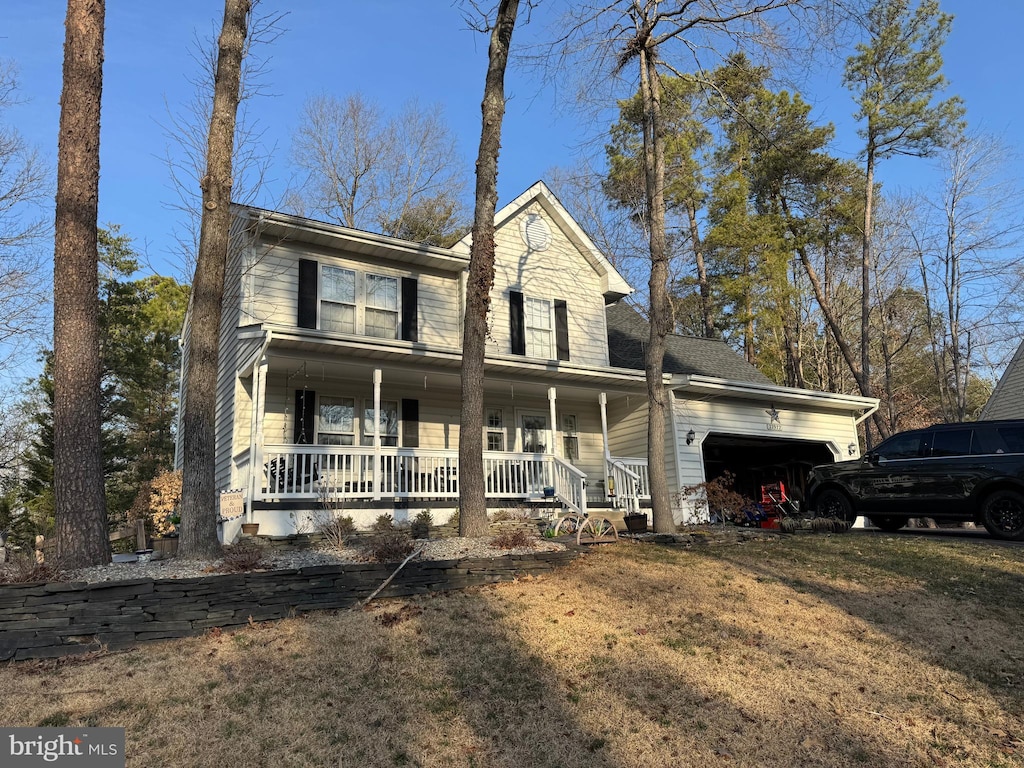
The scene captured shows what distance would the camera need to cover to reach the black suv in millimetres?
9539

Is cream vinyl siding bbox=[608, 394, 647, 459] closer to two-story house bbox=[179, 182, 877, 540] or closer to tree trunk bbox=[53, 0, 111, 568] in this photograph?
two-story house bbox=[179, 182, 877, 540]

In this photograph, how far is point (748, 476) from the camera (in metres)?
A: 19.2

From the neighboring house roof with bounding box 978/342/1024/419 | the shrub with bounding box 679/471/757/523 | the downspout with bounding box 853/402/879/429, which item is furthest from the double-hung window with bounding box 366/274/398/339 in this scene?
the neighboring house roof with bounding box 978/342/1024/419

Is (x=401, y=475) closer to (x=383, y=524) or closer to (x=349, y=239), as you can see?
(x=383, y=524)

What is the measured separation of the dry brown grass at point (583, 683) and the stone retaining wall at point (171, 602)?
0.22m

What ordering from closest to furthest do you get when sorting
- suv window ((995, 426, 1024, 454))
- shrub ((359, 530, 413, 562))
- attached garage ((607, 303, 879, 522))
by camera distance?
shrub ((359, 530, 413, 562)) → suv window ((995, 426, 1024, 454)) → attached garage ((607, 303, 879, 522))

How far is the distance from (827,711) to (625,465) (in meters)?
8.60

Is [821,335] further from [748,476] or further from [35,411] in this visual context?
[35,411]

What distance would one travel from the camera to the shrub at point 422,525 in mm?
9762

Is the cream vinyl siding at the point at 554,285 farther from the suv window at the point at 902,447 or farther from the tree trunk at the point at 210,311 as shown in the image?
the tree trunk at the point at 210,311

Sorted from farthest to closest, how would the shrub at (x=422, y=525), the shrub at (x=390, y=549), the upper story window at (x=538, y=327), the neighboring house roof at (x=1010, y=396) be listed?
the neighboring house roof at (x=1010, y=396)
the upper story window at (x=538, y=327)
the shrub at (x=422, y=525)
the shrub at (x=390, y=549)

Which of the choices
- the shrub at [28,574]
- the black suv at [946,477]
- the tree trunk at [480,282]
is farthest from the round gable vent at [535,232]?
the shrub at [28,574]

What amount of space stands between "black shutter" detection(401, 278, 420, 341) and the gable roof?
107 inches

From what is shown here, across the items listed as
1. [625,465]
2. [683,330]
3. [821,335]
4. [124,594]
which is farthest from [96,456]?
[821,335]
